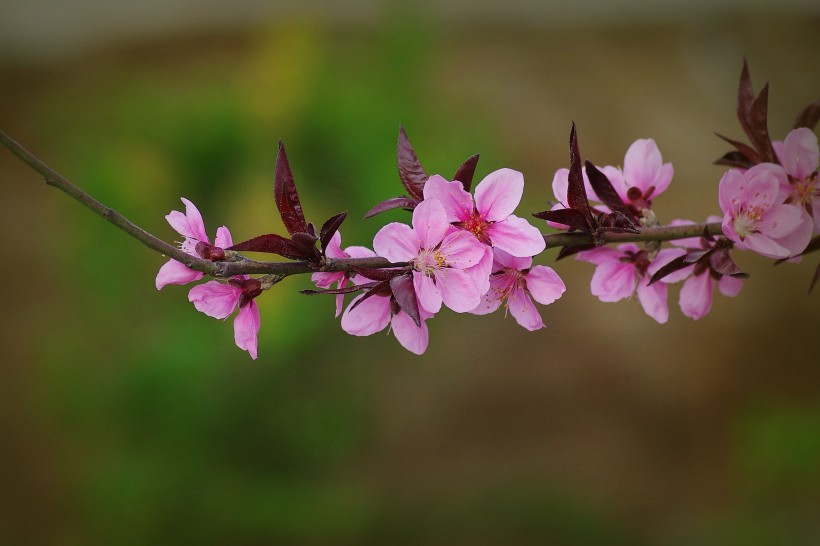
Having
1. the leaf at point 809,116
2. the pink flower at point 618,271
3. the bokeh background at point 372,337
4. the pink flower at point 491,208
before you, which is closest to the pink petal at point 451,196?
the pink flower at point 491,208

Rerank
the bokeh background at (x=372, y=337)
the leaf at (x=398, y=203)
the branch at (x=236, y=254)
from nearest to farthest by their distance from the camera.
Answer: the branch at (x=236, y=254)
the leaf at (x=398, y=203)
the bokeh background at (x=372, y=337)

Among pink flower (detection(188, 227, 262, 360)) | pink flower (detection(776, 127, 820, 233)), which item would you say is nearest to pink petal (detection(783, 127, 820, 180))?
pink flower (detection(776, 127, 820, 233))

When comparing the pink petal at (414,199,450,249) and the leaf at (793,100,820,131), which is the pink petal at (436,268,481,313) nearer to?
the pink petal at (414,199,450,249)

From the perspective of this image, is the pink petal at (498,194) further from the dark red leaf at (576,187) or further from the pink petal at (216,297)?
the pink petal at (216,297)

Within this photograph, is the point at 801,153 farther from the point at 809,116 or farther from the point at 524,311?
the point at 524,311

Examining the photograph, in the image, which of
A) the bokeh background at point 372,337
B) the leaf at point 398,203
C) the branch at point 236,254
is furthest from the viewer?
the bokeh background at point 372,337

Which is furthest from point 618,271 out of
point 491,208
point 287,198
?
point 287,198

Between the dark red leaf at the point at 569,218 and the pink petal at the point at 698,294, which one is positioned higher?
the dark red leaf at the point at 569,218

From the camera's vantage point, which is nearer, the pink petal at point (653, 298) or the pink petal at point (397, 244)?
the pink petal at point (397, 244)
